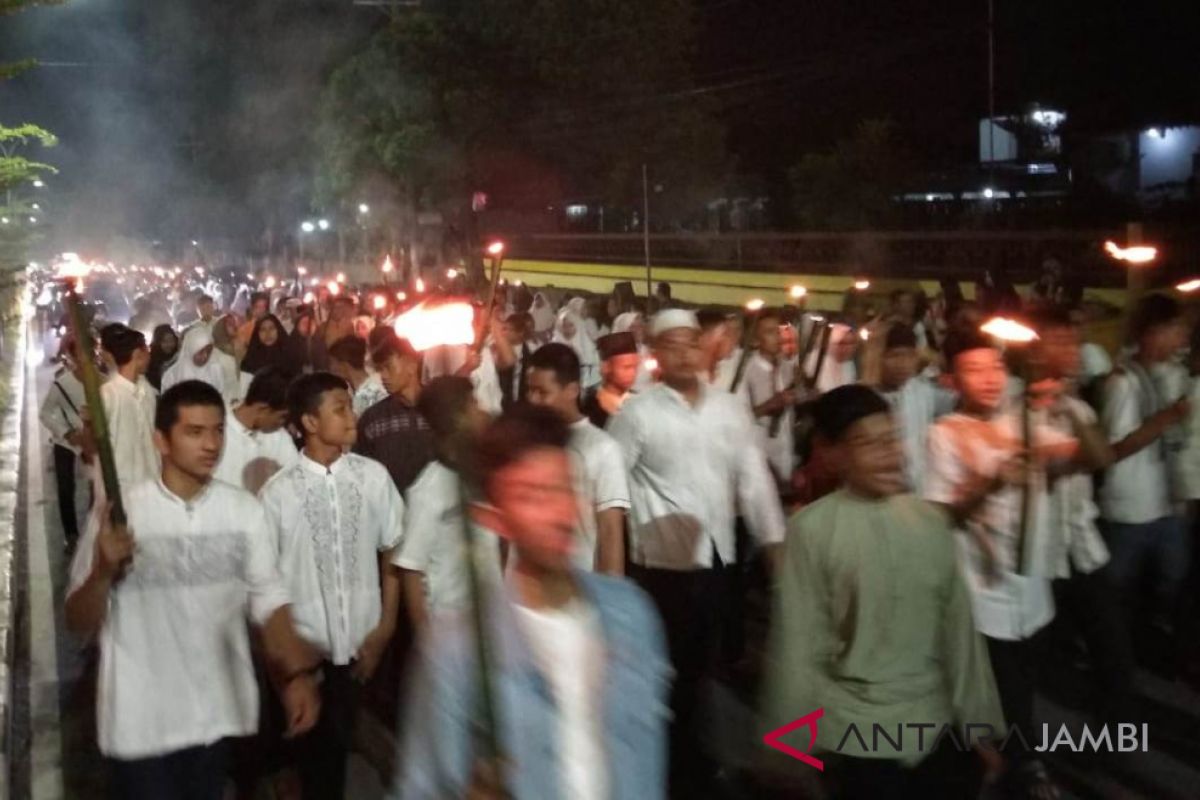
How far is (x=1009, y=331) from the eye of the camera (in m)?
5.60

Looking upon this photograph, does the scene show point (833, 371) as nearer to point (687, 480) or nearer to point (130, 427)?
point (687, 480)

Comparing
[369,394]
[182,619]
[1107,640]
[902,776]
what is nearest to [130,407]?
[369,394]

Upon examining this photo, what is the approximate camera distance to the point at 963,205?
26453 mm

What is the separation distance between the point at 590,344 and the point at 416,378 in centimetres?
764

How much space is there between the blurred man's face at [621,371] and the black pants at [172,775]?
348cm

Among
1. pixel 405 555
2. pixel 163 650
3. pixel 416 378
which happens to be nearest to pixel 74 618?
pixel 163 650

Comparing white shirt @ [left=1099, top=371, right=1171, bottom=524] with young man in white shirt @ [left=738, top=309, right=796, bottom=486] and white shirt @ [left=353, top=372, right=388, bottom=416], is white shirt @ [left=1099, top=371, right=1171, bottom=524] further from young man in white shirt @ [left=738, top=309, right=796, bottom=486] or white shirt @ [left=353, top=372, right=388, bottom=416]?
white shirt @ [left=353, top=372, right=388, bottom=416]

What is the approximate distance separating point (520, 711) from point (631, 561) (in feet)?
11.3

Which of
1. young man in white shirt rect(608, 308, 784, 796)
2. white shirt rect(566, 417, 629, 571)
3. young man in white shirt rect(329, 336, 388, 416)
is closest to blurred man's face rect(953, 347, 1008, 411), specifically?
young man in white shirt rect(608, 308, 784, 796)

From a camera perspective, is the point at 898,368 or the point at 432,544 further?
the point at 898,368

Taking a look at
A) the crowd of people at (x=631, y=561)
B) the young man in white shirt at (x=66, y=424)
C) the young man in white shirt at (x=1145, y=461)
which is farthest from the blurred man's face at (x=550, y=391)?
the young man in white shirt at (x=66, y=424)

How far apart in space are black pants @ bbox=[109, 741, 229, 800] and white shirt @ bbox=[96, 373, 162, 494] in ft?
14.4

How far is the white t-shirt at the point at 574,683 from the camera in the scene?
286 cm

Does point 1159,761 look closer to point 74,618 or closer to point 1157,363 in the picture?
point 1157,363
